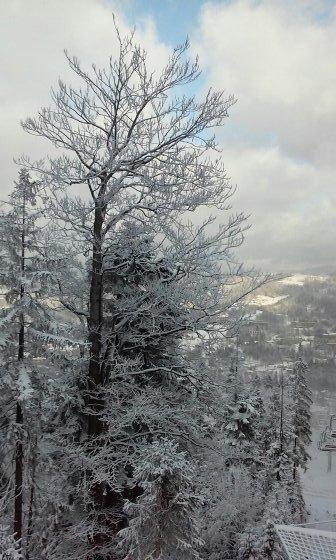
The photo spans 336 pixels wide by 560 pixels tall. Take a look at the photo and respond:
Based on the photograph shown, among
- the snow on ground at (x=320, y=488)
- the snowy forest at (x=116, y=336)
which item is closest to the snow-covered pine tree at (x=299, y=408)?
the snow on ground at (x=320, y=488)

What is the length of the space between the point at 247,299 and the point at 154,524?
423 centimetres

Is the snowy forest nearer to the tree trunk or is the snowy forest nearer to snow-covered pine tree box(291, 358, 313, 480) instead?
the tree trunk

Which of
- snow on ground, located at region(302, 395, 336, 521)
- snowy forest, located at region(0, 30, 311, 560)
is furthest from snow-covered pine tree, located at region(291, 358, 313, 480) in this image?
snowy forest, located at region(0, 30, 311, 560)

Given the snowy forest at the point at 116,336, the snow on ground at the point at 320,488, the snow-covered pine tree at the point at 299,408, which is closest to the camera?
the snowy forest at the point at 116,336

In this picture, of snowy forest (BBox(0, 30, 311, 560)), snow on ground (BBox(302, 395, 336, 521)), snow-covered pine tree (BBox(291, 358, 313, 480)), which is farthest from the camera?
Answer: snow on ground (BBox(302, 395, 336, 521))

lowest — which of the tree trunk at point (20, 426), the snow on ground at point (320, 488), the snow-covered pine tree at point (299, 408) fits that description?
the snow on ground at point (320, 488)

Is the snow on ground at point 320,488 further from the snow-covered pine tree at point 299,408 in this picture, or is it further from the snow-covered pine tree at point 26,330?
the snow-covered pine tree at point 26,330

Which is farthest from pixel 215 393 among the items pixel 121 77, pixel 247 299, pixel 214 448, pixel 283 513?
pixel 283 513

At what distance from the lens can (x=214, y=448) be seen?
9305 millimetres

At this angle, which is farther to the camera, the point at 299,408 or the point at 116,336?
the point at 299,408

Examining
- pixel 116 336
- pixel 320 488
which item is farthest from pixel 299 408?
pixel 116 336

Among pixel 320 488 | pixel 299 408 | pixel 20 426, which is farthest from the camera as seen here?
pixel 320 488

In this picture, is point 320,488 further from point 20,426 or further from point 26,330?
point 26,330

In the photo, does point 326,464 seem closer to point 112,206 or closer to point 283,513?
point 283,513
